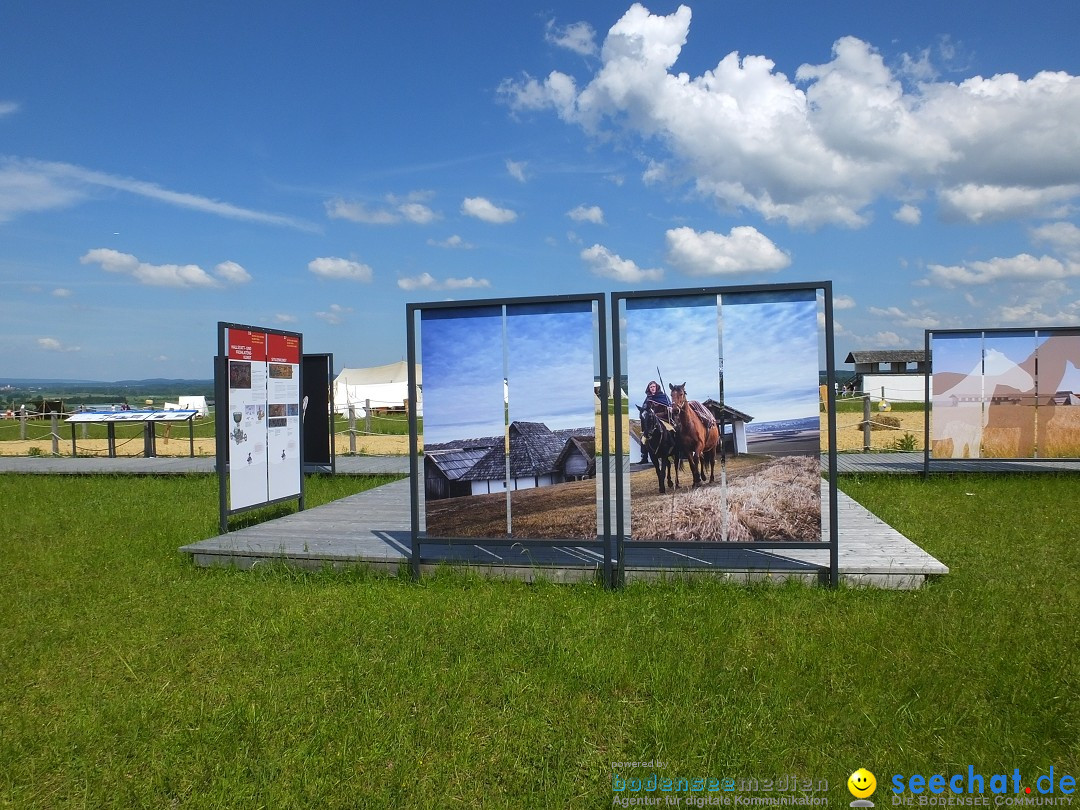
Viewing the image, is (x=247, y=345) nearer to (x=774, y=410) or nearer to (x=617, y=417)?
(x=617, y=417)

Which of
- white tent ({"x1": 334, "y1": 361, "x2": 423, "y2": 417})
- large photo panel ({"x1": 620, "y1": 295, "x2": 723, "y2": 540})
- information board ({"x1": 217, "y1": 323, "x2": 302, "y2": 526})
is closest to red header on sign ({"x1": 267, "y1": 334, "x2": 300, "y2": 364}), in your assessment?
information board ({"x1": 217, "y1": 323, "x2": 302, "y2": 526})

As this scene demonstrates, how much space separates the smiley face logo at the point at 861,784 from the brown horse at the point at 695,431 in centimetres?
292

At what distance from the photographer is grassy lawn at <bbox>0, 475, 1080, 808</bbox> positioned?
11.5 feet

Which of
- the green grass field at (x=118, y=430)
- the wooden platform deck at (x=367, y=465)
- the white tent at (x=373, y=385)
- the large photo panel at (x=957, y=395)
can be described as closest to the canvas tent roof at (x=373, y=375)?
the white tent at (x=373, y=385)

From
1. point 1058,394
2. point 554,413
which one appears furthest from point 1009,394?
point 554,413

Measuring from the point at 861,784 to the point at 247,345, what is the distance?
7274mm

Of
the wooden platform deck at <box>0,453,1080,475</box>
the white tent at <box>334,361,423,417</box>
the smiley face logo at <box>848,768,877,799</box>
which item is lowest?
the smiley face logo at <box>848,768,877,799</box>

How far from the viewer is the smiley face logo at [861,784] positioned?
10.7ft

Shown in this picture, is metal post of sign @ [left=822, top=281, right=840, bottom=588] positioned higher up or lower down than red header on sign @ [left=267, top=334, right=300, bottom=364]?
lower down

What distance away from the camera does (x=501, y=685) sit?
173 inches

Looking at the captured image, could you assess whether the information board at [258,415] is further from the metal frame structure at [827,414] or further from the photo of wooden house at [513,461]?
the metal frame structure at [827,414]

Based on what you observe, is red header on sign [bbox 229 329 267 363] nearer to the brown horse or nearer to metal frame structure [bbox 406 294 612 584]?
metal frame structure [bbox 406 294 612 584]

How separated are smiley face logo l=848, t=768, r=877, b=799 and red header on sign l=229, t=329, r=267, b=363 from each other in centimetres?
704

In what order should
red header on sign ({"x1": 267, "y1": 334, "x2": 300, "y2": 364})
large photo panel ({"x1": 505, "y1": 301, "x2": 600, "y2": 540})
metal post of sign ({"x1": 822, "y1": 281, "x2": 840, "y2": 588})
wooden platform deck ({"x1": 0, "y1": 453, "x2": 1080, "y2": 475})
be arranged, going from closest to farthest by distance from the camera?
1. metal post of sign ({"x1": 822, "y1": 281, "x2": 840, "y2": 588})
2. large photo panel ({"x1": 505, "y1": 301, "x2": 600, "y2": 540})
3. red header on sign ({"x1": 267, "y1": 334, "x2": 300, "y2": 364})
4. wooden platform deck ({"x1": 0, "y1": 453, "x2": 1080, "y2": 475})
